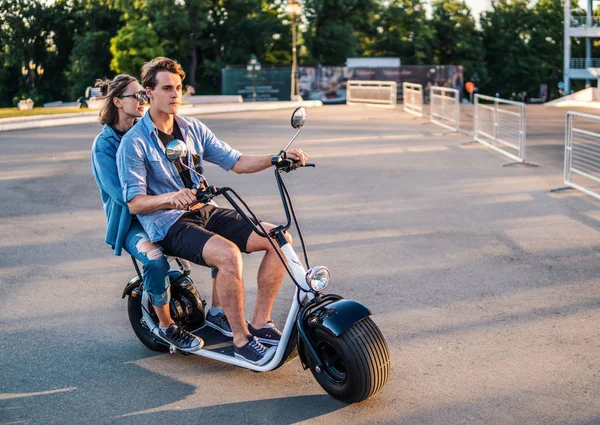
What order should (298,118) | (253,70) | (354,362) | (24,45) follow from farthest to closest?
(24,45), (253,70), (298,118), (354,362)

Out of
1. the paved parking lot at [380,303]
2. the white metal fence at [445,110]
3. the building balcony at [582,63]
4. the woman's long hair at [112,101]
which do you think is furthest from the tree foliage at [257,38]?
the woman's long hair at [112,101]

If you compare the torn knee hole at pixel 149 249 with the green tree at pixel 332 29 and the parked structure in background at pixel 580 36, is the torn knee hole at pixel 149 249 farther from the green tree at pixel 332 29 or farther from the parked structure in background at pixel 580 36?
the green tree at pixel 332 29

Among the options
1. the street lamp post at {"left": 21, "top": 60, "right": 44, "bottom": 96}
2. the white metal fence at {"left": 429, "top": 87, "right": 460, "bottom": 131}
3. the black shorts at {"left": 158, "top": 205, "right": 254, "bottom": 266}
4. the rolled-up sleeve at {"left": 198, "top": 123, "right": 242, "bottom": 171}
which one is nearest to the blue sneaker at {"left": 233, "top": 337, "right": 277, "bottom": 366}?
the black shorts at {"left": 158, "top": 205, "right": 254, "bottom": 266}

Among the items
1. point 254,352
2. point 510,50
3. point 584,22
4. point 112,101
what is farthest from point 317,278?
point 510,50

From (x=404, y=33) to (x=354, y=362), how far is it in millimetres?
76736

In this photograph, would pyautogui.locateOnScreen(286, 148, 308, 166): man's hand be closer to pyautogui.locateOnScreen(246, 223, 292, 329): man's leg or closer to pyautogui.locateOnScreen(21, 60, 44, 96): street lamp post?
pyautogui.locateOnScreen(246, 223, 292, 329): man's leg

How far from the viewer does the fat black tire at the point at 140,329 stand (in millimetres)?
5551

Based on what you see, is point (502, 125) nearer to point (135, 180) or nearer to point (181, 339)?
point (181, 339)

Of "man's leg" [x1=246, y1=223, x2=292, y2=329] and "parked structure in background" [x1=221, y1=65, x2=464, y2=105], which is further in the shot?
"parked structure in background" [x1=221, y1=65, x2=464, y2=105]

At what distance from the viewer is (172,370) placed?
17.3 ft

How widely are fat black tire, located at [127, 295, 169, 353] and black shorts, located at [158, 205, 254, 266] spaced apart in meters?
0.62

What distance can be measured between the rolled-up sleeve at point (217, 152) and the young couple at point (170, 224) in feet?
0.33

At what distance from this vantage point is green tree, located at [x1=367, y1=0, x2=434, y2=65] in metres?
77.8

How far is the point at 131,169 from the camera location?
505 cm
